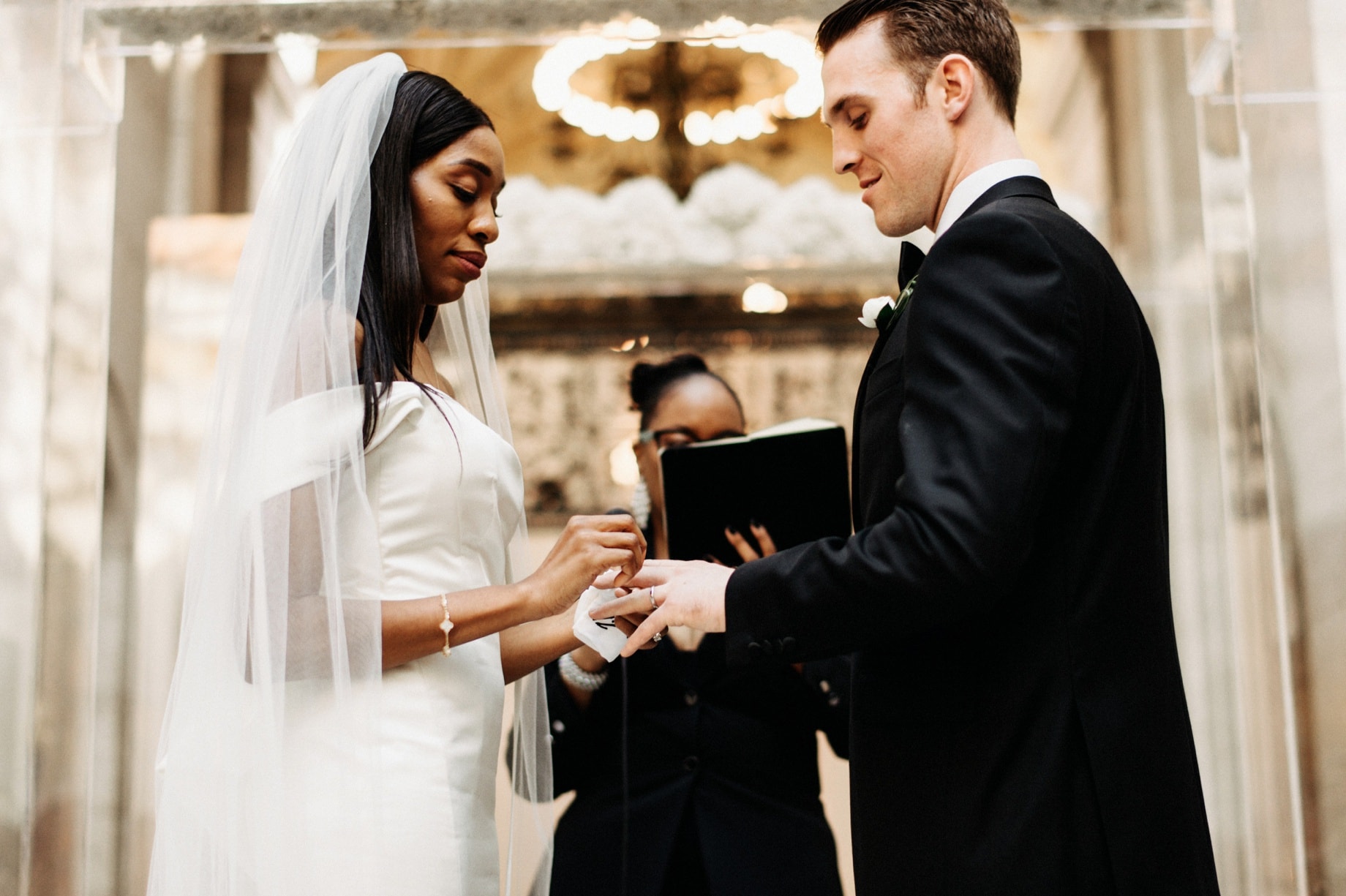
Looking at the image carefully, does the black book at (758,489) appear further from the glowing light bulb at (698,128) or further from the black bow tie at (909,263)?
the glowing light bulb at (698,128)

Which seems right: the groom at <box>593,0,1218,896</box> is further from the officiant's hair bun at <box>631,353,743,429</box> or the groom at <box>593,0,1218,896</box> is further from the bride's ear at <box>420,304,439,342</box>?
the officiant's hair bun at <box>631,353,743,429</box>

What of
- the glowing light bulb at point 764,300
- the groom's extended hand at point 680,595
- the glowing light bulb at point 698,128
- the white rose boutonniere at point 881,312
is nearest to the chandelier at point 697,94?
the glowing light bulb at point 698,128

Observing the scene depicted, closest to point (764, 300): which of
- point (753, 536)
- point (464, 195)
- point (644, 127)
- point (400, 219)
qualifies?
point (644, 127)

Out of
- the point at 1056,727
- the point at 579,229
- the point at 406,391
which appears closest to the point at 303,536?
the point at 406,391

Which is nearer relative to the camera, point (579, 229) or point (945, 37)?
point (945, 37)

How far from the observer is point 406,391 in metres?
2.10

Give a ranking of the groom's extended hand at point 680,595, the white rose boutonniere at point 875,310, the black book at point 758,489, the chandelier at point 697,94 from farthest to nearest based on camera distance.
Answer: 1. the chandelier at point 697,94
2. the black book at point 758,489
3. the white rose boutonniere at point 875,310
4. the groom's extended hand at point 680,595

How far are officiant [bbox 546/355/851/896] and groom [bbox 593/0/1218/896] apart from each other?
1186mm

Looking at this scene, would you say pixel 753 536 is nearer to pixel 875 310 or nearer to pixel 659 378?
pixel 659 378

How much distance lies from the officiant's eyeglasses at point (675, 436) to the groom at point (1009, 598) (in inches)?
63.2

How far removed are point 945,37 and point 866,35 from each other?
127 millimetres

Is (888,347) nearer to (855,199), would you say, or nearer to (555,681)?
(555,681)

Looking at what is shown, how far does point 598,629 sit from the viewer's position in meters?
2.29

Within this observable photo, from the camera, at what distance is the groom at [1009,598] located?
1.62 metres
